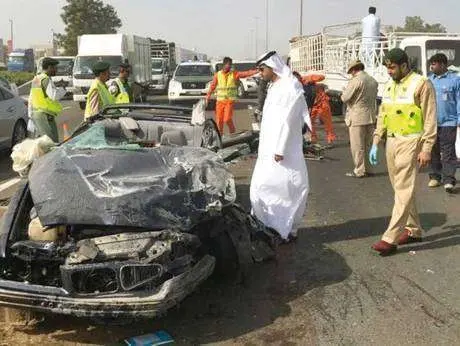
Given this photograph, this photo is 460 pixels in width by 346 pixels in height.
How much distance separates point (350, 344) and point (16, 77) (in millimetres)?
41444

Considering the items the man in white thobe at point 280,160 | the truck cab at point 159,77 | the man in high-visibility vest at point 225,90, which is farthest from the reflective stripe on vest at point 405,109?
the truck cab at point 159,77

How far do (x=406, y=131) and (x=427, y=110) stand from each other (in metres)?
0.25

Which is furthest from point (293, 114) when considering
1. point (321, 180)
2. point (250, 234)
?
point (321, 180)

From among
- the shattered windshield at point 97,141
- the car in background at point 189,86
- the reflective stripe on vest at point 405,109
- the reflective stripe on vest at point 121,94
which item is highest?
the car in background at point 189,86

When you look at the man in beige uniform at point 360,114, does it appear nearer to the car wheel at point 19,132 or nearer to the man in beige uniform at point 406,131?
the man in beige uniform at point 406,131

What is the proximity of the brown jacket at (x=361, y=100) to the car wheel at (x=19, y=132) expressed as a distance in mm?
6273

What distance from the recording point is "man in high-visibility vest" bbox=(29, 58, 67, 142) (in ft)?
29.6

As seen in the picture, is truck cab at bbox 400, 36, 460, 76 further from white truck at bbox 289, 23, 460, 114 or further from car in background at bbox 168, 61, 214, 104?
car in background at bbox 168, 61, 214, 104

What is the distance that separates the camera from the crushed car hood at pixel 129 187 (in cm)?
409

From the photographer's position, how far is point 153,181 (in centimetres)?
440

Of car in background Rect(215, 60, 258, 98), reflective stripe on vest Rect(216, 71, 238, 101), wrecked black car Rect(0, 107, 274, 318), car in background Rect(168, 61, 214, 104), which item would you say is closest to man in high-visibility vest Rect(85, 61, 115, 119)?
wrecked black car Rect(0, 107, 274, 318)

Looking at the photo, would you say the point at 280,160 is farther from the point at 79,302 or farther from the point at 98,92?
the point at 98,92

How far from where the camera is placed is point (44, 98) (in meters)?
9.07

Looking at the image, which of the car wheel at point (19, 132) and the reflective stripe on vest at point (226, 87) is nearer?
the car wheel at point (19, 132)
